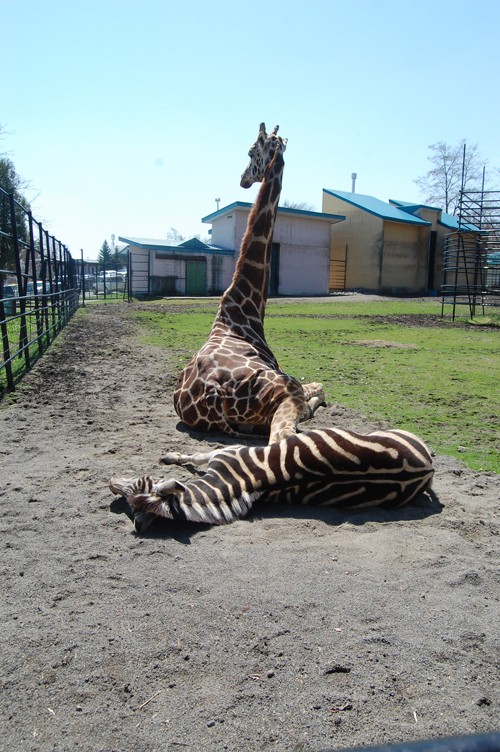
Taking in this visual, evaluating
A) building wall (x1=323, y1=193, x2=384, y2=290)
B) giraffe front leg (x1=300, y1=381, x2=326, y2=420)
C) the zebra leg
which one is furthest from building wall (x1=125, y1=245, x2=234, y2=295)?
the zebra leg

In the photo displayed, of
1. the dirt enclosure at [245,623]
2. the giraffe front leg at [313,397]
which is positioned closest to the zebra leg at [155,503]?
the dirt enclosure at [245,623]

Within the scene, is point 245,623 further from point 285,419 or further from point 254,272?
point 254,272

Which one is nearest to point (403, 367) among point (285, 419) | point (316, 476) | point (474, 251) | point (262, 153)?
point (262, 153)

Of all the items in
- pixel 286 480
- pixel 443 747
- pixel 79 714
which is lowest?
pixel 79 714

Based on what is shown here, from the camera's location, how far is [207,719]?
7.29ft

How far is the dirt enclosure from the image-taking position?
2219 millimetres

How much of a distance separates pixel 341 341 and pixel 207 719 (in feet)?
38.0

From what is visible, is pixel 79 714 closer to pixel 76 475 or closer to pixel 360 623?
pixel 360 623

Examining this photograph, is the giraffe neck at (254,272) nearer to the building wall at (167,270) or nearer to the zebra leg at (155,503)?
the zebra leg at (155,503)

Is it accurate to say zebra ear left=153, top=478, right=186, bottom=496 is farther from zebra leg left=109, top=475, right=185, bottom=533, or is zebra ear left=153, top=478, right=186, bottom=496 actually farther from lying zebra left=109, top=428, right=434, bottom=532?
lying zebra left=109, top=428, right=434, bottom=532

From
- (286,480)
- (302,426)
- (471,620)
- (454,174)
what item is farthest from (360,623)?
(454,174)

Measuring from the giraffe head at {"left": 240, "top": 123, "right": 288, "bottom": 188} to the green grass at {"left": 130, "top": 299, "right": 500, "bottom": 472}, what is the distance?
2.92m

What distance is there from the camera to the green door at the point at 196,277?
117 ft

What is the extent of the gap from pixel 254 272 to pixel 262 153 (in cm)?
168
